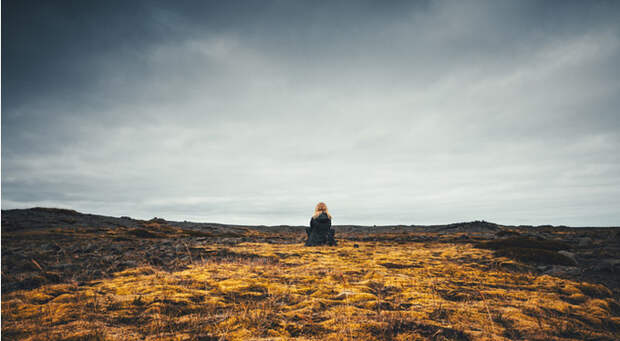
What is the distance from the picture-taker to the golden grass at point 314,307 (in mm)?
4758

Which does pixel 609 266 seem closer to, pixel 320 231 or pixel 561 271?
pixel 561 271

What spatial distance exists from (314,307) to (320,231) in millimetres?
13876

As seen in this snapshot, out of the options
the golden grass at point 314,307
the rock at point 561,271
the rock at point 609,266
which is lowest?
the golden grass at point 314,307

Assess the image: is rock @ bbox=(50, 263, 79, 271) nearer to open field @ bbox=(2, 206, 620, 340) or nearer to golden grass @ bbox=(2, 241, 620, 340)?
open field @ bbox=(2, 206, 620, 340)

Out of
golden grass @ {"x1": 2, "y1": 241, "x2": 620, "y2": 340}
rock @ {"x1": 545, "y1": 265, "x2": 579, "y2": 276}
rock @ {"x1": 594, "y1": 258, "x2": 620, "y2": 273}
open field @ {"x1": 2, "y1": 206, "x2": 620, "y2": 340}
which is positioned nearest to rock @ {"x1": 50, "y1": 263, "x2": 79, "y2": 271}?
open field @ {"x1": 2, "y1": 206, "x2": 620, "y2": 340}

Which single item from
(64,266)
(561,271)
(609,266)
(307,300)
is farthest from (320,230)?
(609,266)

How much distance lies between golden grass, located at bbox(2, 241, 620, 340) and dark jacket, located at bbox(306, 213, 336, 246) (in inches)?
399

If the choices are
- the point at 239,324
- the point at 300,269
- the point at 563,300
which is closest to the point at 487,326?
the point at 563,300

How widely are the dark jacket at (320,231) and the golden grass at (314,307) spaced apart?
1013cm

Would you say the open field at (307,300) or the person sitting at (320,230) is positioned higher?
the person sitting at (320,230)

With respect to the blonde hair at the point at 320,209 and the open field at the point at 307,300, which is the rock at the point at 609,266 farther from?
the blonde hair at the point at 320,209

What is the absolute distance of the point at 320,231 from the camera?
19781 millimetres

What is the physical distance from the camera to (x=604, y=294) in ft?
23.2

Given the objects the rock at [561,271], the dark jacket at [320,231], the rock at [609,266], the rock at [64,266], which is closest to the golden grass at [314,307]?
the rock at [561,271]
